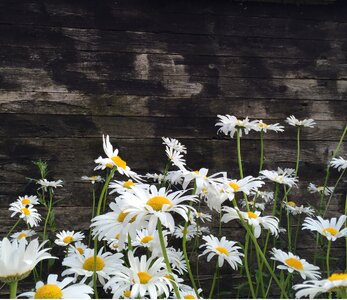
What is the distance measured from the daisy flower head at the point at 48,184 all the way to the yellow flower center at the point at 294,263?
4.68 ft

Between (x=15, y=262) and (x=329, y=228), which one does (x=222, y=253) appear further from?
(x=15, y=262)

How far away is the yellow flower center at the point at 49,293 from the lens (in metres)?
0.88

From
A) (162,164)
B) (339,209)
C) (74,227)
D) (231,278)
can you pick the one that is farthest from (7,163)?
(339,209)

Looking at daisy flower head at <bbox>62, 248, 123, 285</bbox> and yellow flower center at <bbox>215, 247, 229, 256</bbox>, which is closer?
daisy flower head at <bbox>62, 248, 123, 285</bbox>

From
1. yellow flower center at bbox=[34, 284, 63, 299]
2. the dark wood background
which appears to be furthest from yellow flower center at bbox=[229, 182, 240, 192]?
the dark wood background

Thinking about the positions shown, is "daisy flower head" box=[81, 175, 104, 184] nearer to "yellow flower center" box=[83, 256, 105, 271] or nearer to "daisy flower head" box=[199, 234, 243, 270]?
"daisy flower head" box=[199, 234, 243, 270]

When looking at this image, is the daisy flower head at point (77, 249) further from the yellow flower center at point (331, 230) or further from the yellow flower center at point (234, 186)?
Result: the yellow flower center at point (331, 230)

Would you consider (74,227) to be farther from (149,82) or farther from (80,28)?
(80,28)

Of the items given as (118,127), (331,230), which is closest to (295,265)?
(331,230)

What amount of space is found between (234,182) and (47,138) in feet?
5.39

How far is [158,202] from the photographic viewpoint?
3.16 ft

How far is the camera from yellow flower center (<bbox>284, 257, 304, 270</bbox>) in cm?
124

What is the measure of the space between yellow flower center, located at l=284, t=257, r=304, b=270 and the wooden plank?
155 centimetres

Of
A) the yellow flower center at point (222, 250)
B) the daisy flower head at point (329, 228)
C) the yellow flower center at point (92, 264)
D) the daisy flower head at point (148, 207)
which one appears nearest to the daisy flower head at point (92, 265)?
the yellow flower center at point (92, 264)
